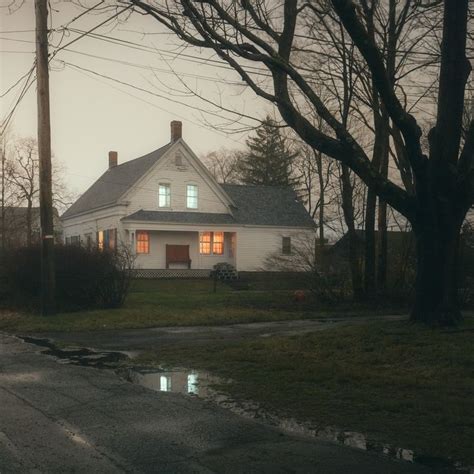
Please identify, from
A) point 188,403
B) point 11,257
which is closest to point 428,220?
point 188,403

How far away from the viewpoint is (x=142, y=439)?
6129 millimetres

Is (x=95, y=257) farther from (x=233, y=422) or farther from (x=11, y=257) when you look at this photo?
(x=233, y=422)

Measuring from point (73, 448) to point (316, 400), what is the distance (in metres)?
3.06

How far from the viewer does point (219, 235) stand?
41031 millimetres

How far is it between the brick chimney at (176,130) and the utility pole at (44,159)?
22.5 m

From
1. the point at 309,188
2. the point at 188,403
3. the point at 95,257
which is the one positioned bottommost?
the point at 188,403

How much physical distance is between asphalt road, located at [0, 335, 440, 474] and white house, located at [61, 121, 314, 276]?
2913cm

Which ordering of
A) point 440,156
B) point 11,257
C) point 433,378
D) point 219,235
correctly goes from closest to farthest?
1. point 433,378
2. point 440,156
3. point 11,257
4. point 219,235

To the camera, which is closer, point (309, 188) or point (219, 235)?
point (219, 235)

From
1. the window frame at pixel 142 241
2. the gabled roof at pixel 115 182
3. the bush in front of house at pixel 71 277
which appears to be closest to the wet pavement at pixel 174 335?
the bush in front of house at pixel 71 277

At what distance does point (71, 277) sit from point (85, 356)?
7687mm

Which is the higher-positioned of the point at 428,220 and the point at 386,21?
the point at 386,21

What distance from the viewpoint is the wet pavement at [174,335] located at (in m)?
13.4

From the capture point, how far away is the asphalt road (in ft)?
17.5
